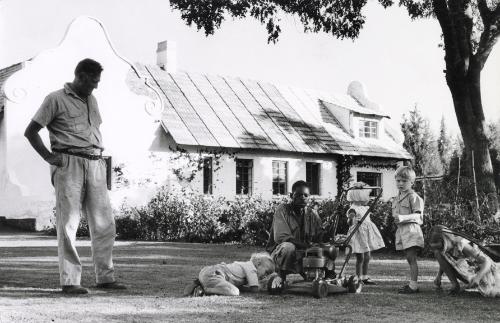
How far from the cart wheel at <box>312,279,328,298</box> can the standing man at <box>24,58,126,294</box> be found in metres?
2.01

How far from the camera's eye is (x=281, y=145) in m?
27.6

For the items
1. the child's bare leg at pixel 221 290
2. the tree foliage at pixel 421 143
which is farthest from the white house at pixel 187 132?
the child's bare leg at pixel 221 290

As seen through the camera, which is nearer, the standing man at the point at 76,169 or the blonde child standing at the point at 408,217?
the standing man at the point at 76,169

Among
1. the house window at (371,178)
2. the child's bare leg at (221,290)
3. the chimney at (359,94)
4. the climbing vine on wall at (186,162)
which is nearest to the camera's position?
the child's bare leg at (221,290)

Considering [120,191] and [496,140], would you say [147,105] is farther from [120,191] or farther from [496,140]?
[496,140]

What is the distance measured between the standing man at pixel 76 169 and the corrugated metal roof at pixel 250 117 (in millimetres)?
17402

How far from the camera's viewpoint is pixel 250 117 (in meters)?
28.4

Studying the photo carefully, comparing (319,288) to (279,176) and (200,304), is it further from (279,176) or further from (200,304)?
(279,176)

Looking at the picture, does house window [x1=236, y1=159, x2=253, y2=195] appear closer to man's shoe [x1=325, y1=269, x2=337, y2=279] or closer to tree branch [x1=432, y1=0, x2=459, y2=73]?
tree branch [x1=432, y1=0, x2=459, y2=73]

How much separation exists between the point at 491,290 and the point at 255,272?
246cm

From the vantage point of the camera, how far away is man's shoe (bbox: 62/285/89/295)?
6723 mm

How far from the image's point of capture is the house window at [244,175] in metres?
27.6

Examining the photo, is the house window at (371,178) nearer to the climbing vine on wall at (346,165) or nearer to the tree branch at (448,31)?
the climbing vine on wall at (346,165)

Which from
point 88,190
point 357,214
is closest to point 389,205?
point 357,214
